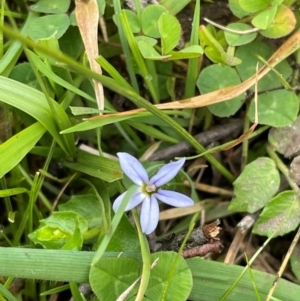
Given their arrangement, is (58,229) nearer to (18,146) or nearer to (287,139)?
(18,146)

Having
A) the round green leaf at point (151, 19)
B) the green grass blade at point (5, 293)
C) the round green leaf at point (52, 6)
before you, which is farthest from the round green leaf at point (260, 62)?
the green grass blade at point (5, 293)

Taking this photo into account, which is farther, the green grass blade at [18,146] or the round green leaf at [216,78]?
the round green leaf at [216,78]

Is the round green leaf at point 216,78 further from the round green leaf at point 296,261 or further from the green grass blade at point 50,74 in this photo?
the round green leaf at point 296,261

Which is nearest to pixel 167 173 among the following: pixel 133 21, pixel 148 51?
pixel 148 51

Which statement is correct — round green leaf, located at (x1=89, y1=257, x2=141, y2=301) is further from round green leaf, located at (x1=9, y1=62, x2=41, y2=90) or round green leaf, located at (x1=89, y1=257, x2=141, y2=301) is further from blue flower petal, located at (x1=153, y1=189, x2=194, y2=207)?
round green leaf, located at (x1=9, y1=62, x2=41, y2=90)

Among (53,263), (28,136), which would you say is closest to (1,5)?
(28,136)

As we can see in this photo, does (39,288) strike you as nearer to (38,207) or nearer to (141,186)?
(38,207)

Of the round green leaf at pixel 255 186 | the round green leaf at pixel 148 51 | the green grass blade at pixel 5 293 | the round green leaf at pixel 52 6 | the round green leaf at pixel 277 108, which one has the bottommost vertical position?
the green grass blade at pixel 5 293

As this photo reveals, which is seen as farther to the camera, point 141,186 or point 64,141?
point 64,141

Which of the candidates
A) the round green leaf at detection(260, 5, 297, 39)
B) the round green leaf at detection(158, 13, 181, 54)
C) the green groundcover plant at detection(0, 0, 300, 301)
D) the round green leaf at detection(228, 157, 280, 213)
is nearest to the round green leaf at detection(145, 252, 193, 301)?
the green groundcover plant at detection(0, 0, 300, 301)
